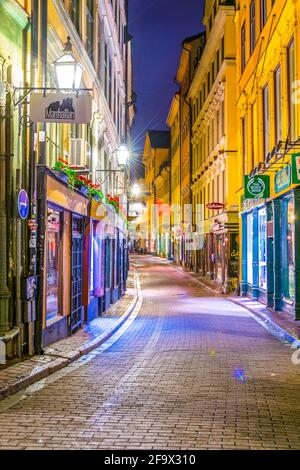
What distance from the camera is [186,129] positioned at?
164ft

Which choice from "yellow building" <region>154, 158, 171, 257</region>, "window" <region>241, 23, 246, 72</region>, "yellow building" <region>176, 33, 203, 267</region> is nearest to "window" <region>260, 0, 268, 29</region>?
"window" <region>241, 23, 246, 72</region>

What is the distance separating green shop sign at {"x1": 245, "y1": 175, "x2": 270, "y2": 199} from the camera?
18.2 metres

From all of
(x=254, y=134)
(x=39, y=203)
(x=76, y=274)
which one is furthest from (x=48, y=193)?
(x=254, y=134)

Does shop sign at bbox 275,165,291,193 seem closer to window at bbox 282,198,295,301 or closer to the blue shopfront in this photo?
the blue shopfront

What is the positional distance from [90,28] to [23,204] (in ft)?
33.8

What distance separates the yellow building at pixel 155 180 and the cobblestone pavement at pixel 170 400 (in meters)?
64.3

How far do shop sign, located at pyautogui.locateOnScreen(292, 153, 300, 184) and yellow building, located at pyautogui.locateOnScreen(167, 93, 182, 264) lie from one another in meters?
41.1

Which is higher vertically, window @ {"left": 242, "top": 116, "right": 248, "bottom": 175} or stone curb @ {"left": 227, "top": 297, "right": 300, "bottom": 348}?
window @ {"left": 242, "top": 116, "right": 248, "bottom": 175}

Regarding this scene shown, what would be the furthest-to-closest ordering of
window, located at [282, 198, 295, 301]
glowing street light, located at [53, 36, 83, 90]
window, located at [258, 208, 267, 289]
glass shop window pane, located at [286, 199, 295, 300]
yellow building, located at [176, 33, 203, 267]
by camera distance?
yellow building, located at [176, 33, 203, 267] < window, located at [258, 208, 267, 289] < window, located at [282, 198, 295, 301] < glass shop window pane, located at [286, 199, 295, 300] < glowing street light, located at [53, 36, 83, 90]

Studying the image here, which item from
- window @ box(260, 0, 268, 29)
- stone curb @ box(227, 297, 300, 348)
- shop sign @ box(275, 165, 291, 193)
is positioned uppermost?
window @ box(260, 0, 268, 29)

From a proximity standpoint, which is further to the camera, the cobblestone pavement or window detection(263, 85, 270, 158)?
window detection(263, 85, 270, 158)

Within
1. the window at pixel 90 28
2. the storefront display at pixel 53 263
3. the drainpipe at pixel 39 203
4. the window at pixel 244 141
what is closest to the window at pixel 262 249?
the window at pixel 244 141

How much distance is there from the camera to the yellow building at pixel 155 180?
79.9 meters
